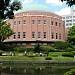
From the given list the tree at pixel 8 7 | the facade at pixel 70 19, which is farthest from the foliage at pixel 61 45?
the facade at pixel 70 19

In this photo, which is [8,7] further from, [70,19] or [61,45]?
[70,19]

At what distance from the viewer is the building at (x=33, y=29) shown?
254ft

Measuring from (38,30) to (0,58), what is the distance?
1272 inches

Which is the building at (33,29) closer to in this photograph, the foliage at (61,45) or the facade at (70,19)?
the foliage at (61,45)

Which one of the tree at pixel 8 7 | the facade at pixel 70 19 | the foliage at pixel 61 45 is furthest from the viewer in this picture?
the facade at pixel 70 19

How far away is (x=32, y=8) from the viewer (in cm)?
8438

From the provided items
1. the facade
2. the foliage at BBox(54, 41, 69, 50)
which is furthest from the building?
the facade

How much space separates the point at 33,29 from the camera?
77625mm

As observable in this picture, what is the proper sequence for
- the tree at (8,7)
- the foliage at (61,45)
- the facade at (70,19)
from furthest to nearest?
the facade at (70,19), the foliage at (61,45), the tree at (8,7)

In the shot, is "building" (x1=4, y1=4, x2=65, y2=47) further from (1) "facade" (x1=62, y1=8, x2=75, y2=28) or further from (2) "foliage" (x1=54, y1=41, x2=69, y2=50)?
(1) "facade" (x1=62, y1=8, x2=75, y2=28)

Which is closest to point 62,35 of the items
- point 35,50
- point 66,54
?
point 35,50

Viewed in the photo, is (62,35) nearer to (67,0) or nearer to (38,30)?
(38,30)

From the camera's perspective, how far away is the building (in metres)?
77.3

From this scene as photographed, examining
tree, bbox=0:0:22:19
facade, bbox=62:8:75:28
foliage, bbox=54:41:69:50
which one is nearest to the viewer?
tree, bbox=0:0:22:19
